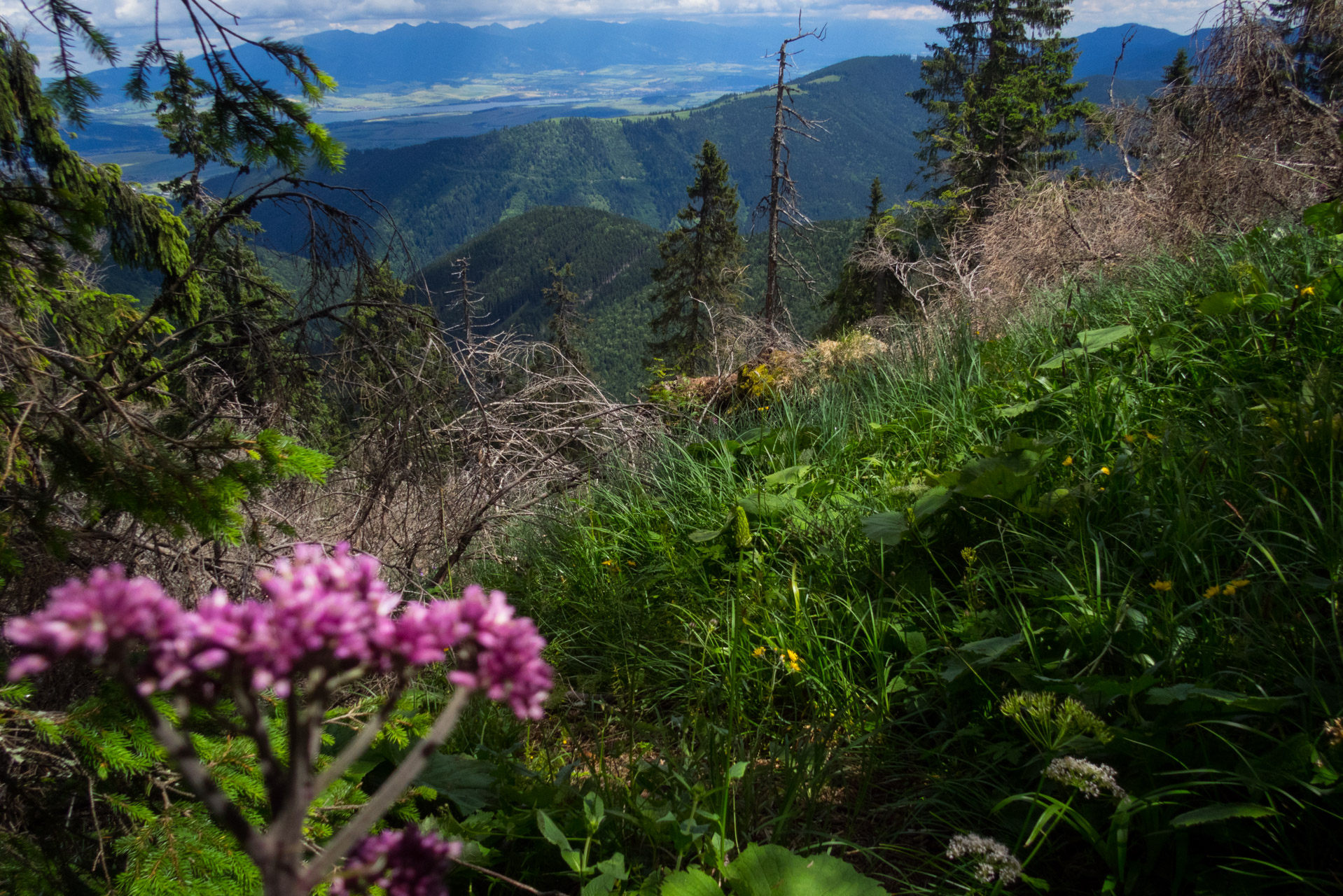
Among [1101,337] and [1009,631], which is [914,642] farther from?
[1101,337]

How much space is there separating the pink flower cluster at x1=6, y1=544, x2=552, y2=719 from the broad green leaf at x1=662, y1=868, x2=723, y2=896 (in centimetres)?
97

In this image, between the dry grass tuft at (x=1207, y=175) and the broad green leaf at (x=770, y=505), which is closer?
the broad green leaf at (x=770, y=505)

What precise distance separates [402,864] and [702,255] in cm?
2545

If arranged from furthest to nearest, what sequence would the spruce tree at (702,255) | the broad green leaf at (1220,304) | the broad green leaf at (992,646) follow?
1. the spruce tree at (702,255)
2. the broad green leaf at (1220,304)
3. the broad green leaf at (992,646)

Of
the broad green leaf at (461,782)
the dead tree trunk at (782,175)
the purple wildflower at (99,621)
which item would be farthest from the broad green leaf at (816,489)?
the dead tree trunk at (782,175)

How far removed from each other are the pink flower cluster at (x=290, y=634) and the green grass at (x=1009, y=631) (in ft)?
3.66

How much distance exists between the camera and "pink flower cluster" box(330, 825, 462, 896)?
55 centimetres

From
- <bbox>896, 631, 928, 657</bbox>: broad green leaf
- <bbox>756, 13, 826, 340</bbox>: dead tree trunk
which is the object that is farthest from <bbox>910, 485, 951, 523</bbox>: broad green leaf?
<bbox>756, 13, 826, 340</bbox>: dead tree trunk

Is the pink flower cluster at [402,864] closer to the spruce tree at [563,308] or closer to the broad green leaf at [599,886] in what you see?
the broad green leaf at [599,886]

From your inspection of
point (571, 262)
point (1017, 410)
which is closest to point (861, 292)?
point (1017, 410)

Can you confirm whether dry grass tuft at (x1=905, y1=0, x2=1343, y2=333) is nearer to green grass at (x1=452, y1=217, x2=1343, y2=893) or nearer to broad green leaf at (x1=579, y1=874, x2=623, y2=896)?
green grass at (x1=452, y1=217, x2=1343, y2=893)

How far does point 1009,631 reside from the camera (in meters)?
2.00

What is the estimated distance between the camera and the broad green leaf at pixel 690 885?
131 centimetres

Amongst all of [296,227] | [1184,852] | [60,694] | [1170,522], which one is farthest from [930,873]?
[296,227]
